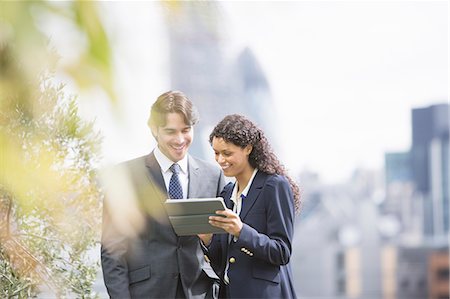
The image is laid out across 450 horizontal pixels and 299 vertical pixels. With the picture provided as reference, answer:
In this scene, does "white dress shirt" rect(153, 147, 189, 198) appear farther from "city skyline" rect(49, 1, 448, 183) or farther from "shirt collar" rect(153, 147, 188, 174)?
"city skyline" rect(49, 1, 448, 183)

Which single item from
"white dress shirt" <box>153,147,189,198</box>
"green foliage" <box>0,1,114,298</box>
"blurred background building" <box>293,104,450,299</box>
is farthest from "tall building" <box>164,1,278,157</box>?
"white dress shirt" <box>153,147,189,198</box>

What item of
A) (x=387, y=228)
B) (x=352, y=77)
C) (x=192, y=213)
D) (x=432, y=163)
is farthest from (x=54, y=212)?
(x=432, y=163)

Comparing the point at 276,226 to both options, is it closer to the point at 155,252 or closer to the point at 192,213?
the point at 192,213

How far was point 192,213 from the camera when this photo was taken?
228 centimetres

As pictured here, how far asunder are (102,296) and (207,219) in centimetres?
134

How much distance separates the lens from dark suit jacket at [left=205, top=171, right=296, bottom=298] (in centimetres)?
230

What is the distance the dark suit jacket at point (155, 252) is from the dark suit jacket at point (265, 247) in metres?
0.14

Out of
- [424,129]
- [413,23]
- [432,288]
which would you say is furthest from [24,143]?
[424,129]

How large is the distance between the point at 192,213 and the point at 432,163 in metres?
62.4

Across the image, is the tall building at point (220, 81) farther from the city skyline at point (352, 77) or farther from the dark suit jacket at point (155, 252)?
the dark suit jacket at point (155, 252)

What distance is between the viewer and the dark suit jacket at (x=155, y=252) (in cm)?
251

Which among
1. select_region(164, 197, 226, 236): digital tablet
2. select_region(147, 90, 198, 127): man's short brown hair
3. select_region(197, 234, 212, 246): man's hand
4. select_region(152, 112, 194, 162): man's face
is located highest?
select_region(147, 90, 198, 127): man's short brown hair

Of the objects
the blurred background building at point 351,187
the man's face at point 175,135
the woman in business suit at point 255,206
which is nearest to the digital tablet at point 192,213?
the woman in business suit at point 255,206

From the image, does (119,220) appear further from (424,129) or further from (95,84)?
(424,129)
